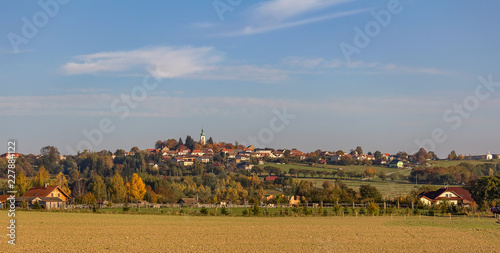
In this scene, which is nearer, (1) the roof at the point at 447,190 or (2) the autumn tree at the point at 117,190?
(1) the roof at the point at 447,190

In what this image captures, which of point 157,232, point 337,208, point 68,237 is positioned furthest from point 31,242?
point 337,208

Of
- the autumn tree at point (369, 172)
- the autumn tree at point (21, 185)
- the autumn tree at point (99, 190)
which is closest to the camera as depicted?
the autumn tree at point (21, 185)

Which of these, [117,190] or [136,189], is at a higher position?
[136,189]

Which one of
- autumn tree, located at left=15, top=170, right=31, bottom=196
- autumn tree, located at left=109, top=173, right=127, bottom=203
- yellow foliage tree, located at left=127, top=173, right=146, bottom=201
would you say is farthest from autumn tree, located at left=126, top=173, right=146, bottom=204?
autumn tree, located at left=15, top=170, right=31, bottom=196

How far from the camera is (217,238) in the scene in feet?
88.5

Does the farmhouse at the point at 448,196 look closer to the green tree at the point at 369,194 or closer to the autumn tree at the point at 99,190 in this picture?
the green tree at the point at 369,194

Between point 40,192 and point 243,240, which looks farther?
point 40,192

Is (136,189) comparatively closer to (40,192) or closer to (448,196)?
(40,192)

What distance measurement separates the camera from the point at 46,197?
7669 cm

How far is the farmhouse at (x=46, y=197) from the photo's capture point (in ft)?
244

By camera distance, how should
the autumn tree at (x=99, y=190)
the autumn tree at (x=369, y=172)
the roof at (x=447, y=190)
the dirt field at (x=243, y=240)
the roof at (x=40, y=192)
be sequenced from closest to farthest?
the dirt field at (x=243, y=240) < the roof at (x=40, y=192) < the roof at (x=447, y=190) < the autumn tree at (x=99, y=190) < the autumn tree at (x=369, y=172)

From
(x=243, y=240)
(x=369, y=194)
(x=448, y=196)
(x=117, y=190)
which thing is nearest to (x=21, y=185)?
(x=117, y=190)

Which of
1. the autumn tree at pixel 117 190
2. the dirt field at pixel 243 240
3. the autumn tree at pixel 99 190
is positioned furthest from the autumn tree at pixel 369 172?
the dirt field at pixel 243 240

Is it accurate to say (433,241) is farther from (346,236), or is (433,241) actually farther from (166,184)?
(166,184)
